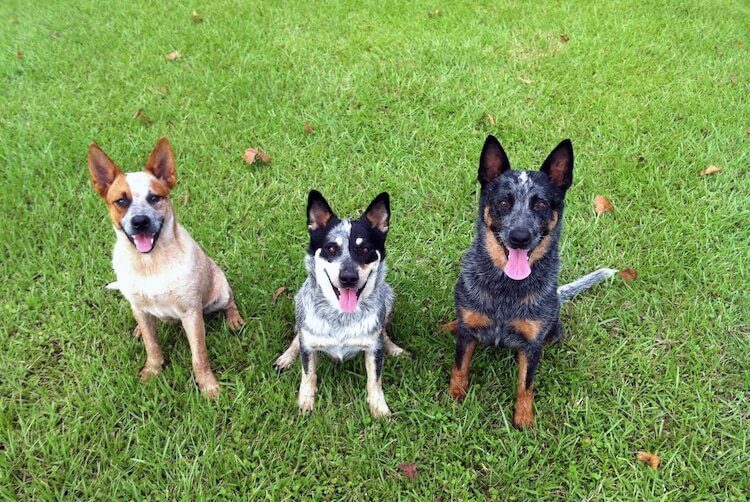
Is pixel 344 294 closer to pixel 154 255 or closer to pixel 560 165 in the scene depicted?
pixel 154 255

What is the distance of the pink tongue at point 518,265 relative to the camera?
306 cm

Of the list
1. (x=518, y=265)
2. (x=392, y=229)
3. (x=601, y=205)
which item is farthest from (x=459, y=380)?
(x=601, y=205)

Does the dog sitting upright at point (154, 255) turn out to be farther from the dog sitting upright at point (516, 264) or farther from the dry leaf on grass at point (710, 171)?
the dry leaf on grass at point (710, 171)

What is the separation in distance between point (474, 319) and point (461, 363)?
1.21ft

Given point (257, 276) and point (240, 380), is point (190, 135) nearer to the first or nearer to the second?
point (257, 276)

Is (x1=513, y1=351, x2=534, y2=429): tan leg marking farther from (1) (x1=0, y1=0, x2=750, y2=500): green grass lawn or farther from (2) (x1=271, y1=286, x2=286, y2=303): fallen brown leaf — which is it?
(2) (x1=271, y1=286, x2=286, y2=303): fallen brown leaf

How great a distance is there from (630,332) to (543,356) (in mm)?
752

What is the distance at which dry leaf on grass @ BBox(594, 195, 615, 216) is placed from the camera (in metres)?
4.93

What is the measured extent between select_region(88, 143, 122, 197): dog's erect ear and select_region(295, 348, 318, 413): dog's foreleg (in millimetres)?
1585

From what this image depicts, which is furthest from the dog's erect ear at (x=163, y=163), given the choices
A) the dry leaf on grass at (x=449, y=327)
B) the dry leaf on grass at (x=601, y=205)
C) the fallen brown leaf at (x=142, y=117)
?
the dry leaf on grass at (x=601, y=205)

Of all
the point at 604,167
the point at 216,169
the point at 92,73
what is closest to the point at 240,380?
the point at 216,169

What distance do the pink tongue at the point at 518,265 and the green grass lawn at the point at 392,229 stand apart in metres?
0.94

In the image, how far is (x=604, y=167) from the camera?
5.44 metres

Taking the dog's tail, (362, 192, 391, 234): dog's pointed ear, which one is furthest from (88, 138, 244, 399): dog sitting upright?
the dog's tail
